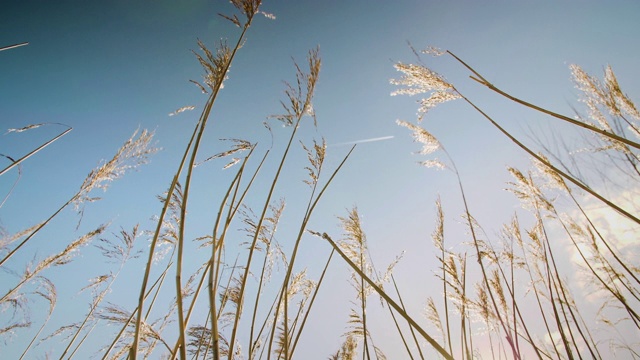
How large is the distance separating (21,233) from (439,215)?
428cm

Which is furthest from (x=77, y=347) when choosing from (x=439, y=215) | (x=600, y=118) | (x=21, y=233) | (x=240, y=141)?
(x=600, y=118)

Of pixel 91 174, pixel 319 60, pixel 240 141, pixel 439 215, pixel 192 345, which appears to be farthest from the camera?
pixel 91 174

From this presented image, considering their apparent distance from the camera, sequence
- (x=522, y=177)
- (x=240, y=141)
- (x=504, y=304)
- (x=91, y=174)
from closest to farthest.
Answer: (x=240, y=141), (x=504, y=304), (x=522, y=177), (x=91, y=174)

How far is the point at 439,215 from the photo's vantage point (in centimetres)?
329

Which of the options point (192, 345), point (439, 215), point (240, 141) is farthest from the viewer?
point (439, 215)

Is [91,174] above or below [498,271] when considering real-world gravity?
above

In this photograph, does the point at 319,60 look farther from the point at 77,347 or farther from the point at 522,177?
the point at 77,347

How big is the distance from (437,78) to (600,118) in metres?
2.76

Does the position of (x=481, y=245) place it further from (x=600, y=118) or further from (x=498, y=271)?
(x=600, y=118)

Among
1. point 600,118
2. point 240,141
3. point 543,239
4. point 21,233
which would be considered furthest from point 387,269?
point 21,233

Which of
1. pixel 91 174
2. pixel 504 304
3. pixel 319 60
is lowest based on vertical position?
pixel 504 304

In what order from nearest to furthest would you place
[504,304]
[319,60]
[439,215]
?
[319,60], [504,304], [439,215]

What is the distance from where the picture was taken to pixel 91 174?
3.59 metres

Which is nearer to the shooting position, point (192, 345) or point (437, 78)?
point (437, 78)
